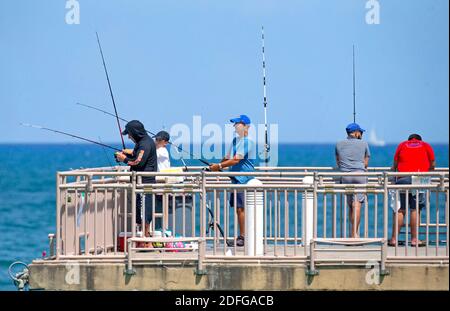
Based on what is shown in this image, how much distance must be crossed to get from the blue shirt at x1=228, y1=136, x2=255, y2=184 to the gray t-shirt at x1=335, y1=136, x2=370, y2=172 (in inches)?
50.4

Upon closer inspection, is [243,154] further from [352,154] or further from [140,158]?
[352,154]

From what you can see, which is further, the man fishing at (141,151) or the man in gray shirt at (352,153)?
the man in gray shirt at (352,153)

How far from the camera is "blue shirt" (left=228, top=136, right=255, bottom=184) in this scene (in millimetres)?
17672

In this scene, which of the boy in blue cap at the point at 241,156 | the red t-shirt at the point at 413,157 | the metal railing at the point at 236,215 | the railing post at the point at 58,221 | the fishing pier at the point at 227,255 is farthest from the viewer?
the red t-shirt at the point at 413,157

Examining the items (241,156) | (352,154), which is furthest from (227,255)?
(352,154)

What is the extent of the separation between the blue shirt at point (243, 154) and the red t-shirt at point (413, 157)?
203 cm

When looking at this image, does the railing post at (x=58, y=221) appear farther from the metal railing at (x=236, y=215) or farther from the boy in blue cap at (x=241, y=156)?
the boy in blue cap at (x=241, y=156)

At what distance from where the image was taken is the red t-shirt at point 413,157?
18469 mm

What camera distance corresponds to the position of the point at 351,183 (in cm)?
1798

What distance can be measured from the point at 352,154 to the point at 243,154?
5.18 feet

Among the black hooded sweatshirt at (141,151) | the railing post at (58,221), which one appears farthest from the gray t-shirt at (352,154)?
the railing post at (58,221)

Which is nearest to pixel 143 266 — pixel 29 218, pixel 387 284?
pixel 387 284
